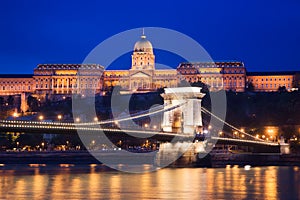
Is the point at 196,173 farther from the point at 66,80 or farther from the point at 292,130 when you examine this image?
the point at 66,80

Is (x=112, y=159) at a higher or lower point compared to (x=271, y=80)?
lower

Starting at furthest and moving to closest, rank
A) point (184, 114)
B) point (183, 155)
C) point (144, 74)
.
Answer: point (144, 74)
point (184, 114)
point (183, 155)

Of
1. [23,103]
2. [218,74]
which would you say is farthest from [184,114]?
[218,74]

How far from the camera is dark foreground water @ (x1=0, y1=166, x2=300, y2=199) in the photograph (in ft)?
104

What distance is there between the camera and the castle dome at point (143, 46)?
139 meters

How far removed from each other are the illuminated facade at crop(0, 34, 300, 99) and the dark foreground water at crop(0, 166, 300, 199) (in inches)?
3524

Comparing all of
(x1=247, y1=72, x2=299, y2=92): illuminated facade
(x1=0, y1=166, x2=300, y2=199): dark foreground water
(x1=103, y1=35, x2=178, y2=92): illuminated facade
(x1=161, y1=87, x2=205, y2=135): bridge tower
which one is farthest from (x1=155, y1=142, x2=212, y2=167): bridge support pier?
(x1=247, y1=72, x2=299, y2=92): illuminated facade

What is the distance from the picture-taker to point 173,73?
458 feet

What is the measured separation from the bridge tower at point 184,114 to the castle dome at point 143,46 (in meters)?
82.6

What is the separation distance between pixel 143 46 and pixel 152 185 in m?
104

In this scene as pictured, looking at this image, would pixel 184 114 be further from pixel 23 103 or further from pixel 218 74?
pixel 218 74

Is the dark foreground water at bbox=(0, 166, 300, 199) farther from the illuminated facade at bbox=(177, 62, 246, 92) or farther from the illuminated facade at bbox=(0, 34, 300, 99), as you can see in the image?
the illuminated facade at bbox=(0, 34, 300, 99)

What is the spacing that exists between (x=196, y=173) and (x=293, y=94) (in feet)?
223

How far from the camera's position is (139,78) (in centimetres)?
13812
